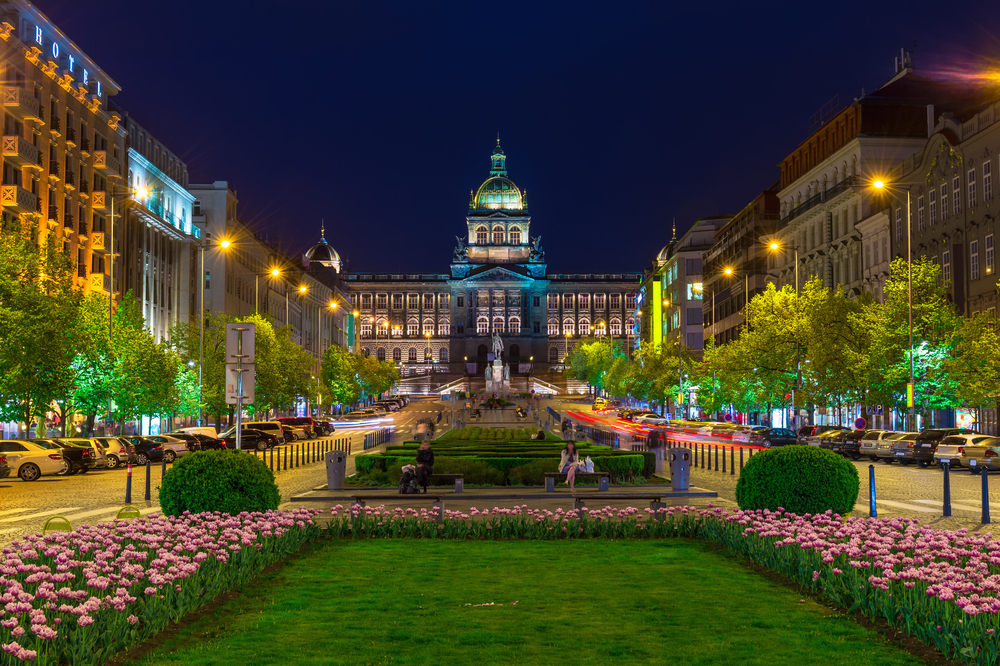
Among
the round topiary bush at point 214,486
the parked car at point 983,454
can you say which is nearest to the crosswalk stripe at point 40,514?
the round topiary bush at point 214,486

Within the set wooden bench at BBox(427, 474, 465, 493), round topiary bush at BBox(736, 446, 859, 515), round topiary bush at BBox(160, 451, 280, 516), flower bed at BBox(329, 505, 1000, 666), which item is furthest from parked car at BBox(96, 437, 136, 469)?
round topiary bush at BBox(736, 446, 859, 515)

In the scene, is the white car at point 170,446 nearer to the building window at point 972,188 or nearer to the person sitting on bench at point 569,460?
the person sitting on bench at point 569,460

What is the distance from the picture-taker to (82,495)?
27719 millimetres

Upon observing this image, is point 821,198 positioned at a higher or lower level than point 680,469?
higher

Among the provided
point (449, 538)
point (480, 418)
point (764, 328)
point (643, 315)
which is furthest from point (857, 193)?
point (643, 315)

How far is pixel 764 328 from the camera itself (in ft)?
199

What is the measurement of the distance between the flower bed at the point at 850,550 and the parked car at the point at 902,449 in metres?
24.3

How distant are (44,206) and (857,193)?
4767 centimetres

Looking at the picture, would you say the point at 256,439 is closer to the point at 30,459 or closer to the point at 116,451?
the point at 116,451

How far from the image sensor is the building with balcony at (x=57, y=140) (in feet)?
165

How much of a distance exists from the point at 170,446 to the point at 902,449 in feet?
92.6

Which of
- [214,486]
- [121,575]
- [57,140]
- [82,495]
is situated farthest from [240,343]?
[57,140]

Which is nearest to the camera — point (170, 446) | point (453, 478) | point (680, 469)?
point (680, 469)

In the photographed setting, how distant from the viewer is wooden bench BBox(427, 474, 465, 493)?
24.9m
